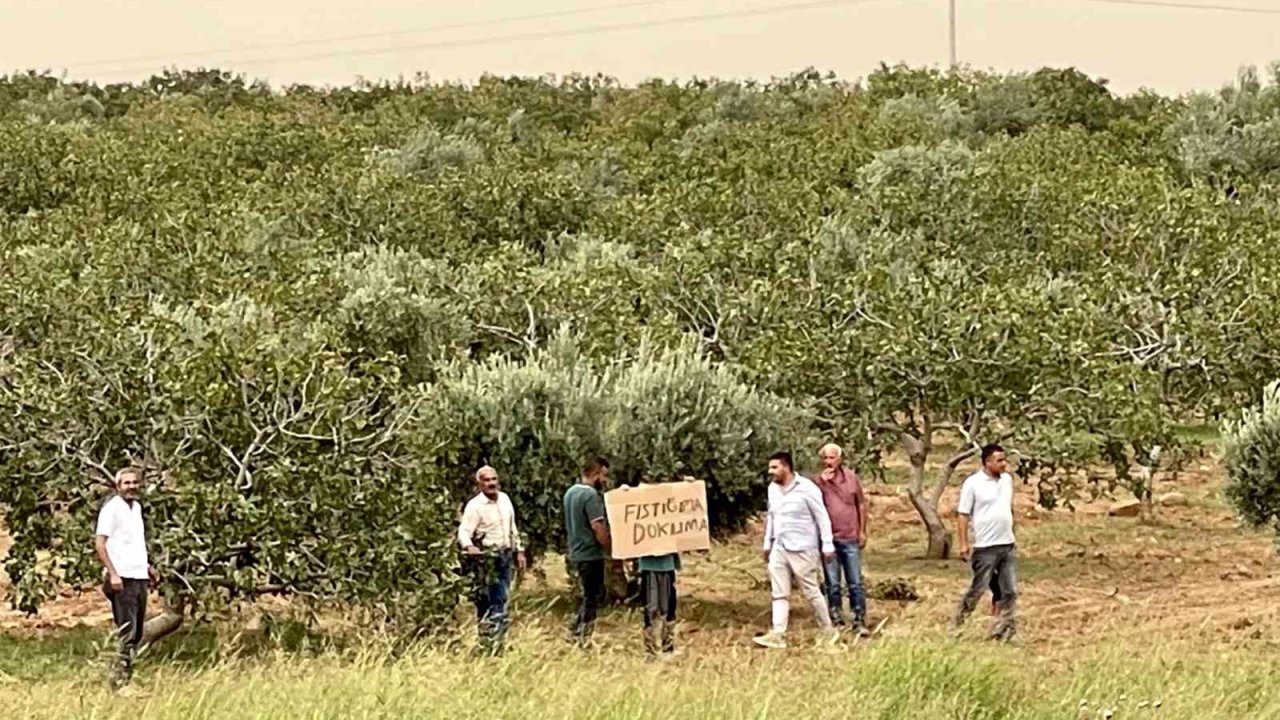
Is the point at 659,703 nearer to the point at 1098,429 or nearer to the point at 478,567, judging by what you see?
the point at 478,567

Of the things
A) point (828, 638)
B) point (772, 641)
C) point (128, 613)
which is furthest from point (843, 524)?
point (128, 613)

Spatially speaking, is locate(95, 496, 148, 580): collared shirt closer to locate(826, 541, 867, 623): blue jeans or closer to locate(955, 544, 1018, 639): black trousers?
locate(826, 541, 867, 623): blue jeans

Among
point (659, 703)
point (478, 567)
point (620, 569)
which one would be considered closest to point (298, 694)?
point (659, 703)

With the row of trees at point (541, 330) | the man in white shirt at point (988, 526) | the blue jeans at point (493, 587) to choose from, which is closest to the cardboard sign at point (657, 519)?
the blue jeans at point (493, 587)

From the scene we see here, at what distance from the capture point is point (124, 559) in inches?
473

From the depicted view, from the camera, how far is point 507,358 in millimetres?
19938

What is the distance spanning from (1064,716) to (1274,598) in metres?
9.33

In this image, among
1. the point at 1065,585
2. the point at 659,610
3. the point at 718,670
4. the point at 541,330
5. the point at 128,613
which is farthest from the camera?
the point at 541,330

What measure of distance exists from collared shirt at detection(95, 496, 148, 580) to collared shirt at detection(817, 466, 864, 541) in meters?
5.05

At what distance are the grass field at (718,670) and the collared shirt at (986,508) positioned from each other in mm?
661

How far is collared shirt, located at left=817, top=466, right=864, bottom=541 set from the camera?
14.4 m

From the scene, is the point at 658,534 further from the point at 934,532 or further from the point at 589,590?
the point at 934,532

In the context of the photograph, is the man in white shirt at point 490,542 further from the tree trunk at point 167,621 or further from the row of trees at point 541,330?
the tree trunk at point 167,621

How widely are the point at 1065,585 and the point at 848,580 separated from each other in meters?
5.11
